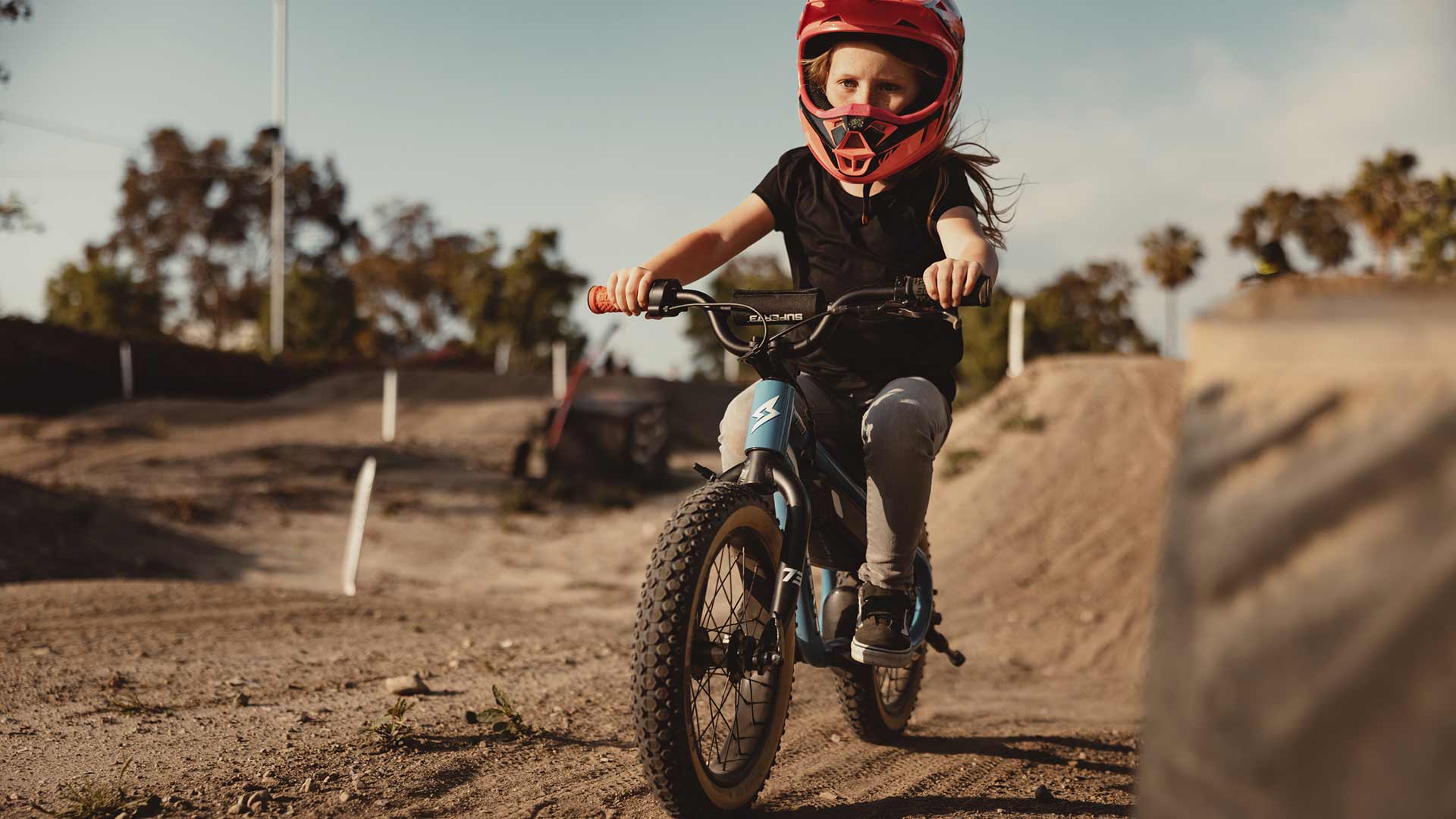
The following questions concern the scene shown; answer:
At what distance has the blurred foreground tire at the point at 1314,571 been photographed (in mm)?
780

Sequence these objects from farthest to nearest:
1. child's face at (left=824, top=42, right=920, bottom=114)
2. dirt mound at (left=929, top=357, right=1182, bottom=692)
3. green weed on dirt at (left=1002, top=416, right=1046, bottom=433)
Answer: green weed on dirt at (left=1002, top=416, right=1046, bottom=433)
dirt mound at (left=929, top=357, right=1182, bottom=692)
child's face at (left=824, top=42, right=920, bottom=114)

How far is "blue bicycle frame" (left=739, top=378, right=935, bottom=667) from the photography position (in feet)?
9.29

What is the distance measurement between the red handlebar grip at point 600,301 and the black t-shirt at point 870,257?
0.62 meters

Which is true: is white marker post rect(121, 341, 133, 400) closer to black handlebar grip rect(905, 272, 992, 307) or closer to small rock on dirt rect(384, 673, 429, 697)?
small rock on dirt rect(384, 673, 429, 697)

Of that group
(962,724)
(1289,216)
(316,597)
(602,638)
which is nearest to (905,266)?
(962,724)

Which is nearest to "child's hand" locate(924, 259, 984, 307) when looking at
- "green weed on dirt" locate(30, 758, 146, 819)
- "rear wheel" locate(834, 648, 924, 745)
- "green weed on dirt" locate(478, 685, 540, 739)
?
"rear wheel" locate(834, 648, 924, 745)

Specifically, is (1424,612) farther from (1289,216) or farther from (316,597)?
(1289,216)

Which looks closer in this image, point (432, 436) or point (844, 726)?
point (844, 726)

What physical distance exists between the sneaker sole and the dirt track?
0.38 metres

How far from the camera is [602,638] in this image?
5.54 m

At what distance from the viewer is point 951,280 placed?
2.63 m

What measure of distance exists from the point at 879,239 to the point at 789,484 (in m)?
0.94

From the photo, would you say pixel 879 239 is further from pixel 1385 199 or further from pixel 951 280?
pixel 1385 199

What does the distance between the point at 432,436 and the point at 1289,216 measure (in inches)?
1609
